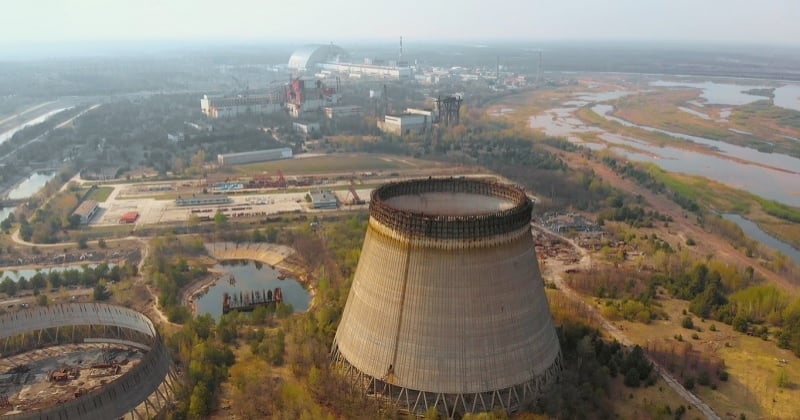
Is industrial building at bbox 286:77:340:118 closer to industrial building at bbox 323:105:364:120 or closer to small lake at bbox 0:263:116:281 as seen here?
industrial building at bbox 323:105:364:120

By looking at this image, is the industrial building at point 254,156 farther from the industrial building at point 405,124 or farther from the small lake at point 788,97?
the small lake at point 788,97

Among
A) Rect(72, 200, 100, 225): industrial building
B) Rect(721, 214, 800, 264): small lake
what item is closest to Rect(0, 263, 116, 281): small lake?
Rect(72, 200, 100, 225): industrial building

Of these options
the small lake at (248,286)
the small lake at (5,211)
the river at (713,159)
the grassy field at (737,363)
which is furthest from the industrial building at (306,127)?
the grassy field at (737,363)

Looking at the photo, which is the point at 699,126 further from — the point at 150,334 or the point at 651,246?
the point at 150,334

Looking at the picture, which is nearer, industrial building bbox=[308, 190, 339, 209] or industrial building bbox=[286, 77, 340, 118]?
industrial building bbox=[308, 190, 339, 209]

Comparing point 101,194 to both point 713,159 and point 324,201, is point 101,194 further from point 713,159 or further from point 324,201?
point 713,159

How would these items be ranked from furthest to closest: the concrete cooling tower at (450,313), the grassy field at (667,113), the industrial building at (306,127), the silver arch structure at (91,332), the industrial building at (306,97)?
the industrial building at (306,97) → the grassy field at (667,113) → the industrial building at (306,127) → the silver arch structure at (91,332) → the concrete cooling tower at (450,313)

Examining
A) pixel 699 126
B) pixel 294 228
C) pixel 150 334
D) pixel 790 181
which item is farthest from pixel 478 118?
pixel 150 334
